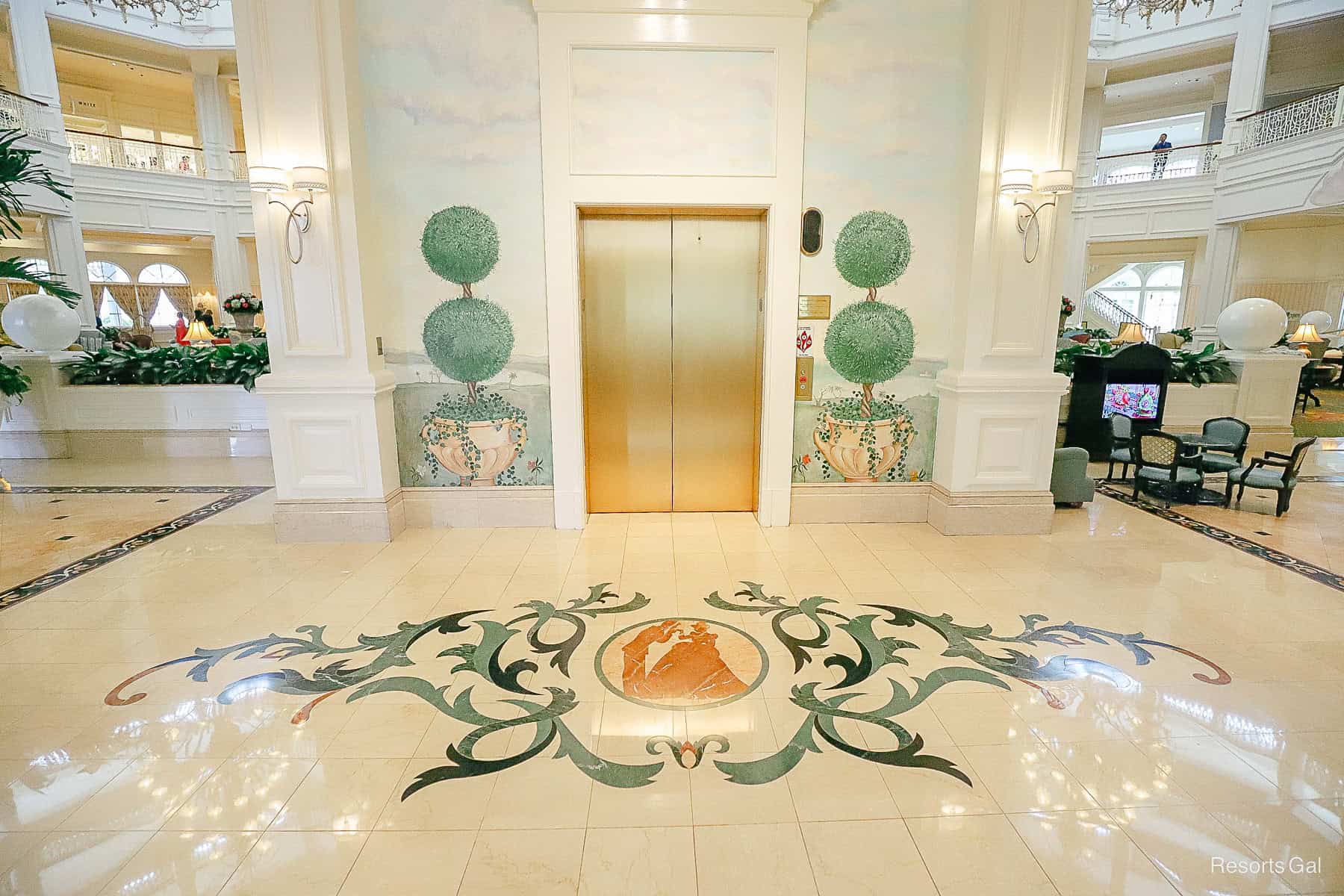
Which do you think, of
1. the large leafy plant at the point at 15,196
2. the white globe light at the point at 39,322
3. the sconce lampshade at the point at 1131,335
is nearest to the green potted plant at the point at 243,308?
the white globe light at the point at 39,322

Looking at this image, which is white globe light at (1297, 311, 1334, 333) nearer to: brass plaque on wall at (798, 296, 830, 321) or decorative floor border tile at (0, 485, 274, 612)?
brass plaque on wall at (798, 296, 830, 321)

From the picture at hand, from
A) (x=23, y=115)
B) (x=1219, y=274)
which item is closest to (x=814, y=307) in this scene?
(x=1219, y=274)

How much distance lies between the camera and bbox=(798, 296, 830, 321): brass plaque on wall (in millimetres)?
4688

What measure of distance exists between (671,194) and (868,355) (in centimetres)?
181

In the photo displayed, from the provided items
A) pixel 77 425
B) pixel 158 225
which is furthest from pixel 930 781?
pixel 158 225

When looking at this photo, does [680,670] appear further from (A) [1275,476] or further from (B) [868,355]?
(A) [1275,476]

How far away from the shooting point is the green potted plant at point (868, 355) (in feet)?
15.1

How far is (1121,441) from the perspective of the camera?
20.7 feet

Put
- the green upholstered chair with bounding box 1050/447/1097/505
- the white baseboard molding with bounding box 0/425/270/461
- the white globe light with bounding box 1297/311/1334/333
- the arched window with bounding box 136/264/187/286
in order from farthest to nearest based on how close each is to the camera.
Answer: the arched window with bounding box 136/264/187/286 < the white globe light with bounding box 1297/311/1334/333 < the white baseboard molding with bounding box 0/425/270/461 < the green upholstered chair with bounding box 1050/447/1097/505

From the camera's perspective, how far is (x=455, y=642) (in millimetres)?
3141

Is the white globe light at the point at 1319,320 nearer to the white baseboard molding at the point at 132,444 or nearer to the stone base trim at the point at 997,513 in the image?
the stone base trim at the point at 997,513

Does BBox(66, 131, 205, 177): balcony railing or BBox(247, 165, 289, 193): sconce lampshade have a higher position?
BBox(66, 131, 205, 177): balcony railing

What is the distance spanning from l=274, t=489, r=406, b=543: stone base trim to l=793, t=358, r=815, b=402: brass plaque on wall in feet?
9.89

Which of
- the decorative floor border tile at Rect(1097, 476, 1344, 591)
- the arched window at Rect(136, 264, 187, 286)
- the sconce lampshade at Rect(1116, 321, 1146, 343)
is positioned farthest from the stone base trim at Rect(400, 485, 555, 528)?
the arched window at Rect(136, 264, 187, 286)
